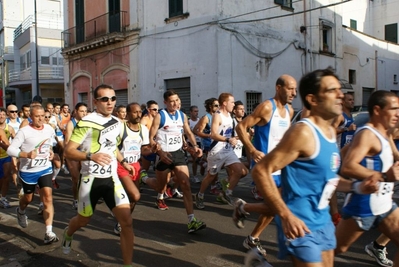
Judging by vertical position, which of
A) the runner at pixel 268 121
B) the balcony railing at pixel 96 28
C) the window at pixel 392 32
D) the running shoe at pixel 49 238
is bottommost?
the running shoe at pixel 49 238

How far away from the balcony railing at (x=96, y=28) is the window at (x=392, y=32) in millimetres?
21453

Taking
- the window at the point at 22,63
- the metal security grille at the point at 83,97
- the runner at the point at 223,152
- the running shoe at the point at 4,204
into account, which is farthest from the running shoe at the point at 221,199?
the window at the point at 22,63

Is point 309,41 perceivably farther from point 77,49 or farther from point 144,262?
point 144,262

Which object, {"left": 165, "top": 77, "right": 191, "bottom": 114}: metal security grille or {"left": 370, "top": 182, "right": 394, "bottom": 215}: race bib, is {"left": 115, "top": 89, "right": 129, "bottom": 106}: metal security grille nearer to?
{"left": 165, "top": 77, "right": 191, "bottom": 114}: metal security grille

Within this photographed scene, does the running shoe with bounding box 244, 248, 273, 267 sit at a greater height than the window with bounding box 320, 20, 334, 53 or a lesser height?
lesser

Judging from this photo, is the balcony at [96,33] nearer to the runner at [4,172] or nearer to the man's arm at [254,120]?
the runner at [4,172]

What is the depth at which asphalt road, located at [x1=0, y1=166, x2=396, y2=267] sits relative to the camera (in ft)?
15.4

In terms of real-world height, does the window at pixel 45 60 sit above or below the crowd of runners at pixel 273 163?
above

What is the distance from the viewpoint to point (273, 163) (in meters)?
2.55

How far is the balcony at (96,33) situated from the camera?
2066 cm

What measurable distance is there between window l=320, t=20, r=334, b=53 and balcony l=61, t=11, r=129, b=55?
1003cm

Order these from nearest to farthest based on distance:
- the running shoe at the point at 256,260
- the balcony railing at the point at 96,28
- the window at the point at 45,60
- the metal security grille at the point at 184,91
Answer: the running shoe at the point at 256,260 < the metal security grille at the point at 184,91 < the balcony railing at the point at 96,28 < the window at the point at 45,60

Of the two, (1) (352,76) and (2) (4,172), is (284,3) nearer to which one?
(1) (352,76)

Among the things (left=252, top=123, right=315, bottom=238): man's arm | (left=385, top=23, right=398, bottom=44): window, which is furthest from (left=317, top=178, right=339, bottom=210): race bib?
(left=385, top=23, right=398, bottom=44): window
